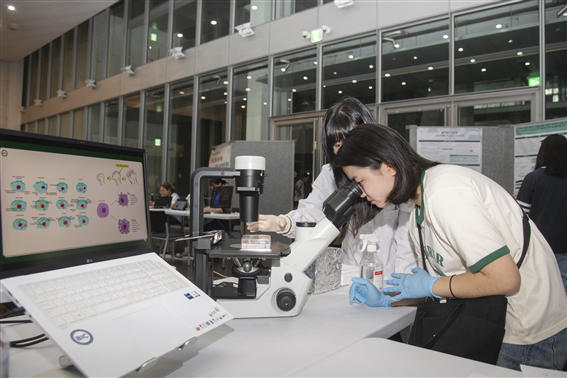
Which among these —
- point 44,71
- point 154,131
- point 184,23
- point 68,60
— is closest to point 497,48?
point 184,23

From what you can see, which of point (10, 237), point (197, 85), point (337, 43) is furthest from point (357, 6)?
point (10, 237)

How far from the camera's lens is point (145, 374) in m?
0.67

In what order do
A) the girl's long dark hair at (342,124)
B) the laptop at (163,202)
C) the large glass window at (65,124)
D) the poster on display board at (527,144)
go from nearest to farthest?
the girl's long dark hair at (342,124) → the poster on display board at (527,144) → the laptop at (163,202) → the large glass window at (65,124)

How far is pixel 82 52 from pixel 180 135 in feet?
16.2

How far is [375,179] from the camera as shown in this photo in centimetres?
104

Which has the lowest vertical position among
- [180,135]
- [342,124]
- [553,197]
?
[553,197]

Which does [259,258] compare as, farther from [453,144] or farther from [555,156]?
[453,144]

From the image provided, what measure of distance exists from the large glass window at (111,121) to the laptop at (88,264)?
9.73 meters

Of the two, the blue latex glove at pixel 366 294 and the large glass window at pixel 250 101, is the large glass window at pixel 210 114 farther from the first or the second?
the blue latex glove at pixel 366 294

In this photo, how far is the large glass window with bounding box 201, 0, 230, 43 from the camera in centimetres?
735

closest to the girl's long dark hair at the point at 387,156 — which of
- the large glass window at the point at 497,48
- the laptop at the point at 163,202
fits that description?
the large glass window at the point at 497,48

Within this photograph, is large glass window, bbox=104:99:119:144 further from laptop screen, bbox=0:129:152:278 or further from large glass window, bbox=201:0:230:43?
laptop screen, bbox=0:129:152:278

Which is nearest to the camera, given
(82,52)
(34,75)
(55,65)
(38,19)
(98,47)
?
(38,19)

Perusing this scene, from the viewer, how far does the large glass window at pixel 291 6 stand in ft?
20.2
